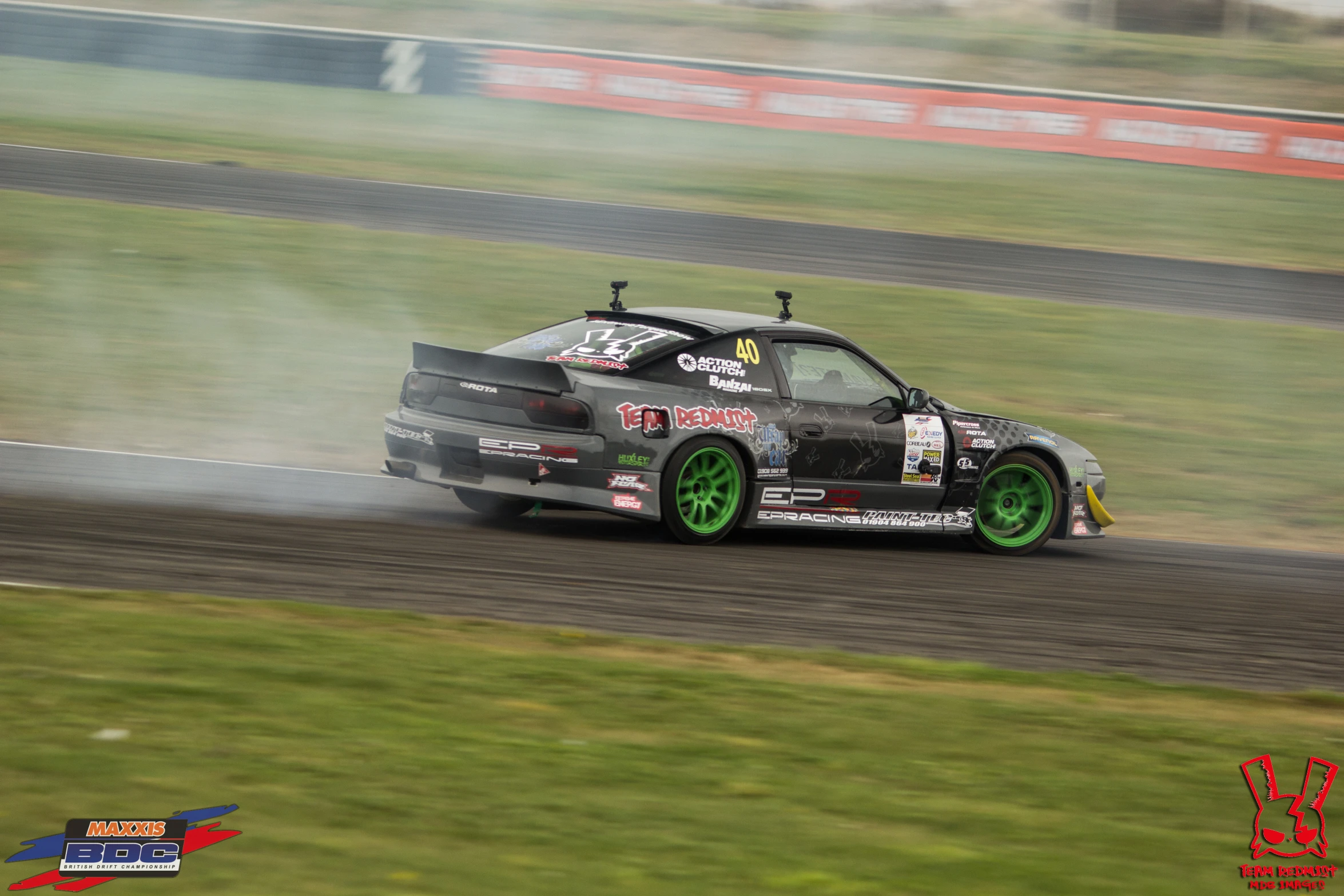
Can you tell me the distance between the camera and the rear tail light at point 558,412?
27.1 ft

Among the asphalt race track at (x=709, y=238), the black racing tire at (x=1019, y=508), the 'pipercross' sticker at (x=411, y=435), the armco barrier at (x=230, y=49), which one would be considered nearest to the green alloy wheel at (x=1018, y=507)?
the black racing tire at (x=1019, y=508)

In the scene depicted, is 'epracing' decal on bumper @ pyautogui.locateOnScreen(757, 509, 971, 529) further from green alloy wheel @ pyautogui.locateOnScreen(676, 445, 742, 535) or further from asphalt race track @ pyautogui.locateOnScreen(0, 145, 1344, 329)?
asphalt race track @ pyautogui.locateOnScreen(0, 145, 1344, 329)

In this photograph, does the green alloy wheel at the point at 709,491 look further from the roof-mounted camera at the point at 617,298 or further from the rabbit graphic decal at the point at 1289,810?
the rabbit graphic decal at the point at 1289,810

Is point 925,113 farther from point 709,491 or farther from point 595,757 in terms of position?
point 595,757

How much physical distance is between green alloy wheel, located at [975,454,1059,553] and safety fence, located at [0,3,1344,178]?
17733 millimetres

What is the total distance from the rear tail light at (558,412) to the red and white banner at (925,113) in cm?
1961

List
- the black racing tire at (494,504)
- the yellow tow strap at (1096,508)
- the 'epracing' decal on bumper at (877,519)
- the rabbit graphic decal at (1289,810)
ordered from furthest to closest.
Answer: the yellow tow strap at (1096,508), the black racing tire at (494,504), the 'epracing' decal on bumper at (877,519), the rabbit graphic decal at (1289,810)

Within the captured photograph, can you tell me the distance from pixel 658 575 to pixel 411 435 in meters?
1.85

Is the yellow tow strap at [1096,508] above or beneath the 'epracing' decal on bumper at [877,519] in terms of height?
above

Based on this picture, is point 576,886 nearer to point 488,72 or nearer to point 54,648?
point 54,648

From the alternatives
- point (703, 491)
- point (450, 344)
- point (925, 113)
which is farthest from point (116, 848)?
point (925, 113)

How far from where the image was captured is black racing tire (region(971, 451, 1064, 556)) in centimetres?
980

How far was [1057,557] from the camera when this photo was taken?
9883 millimetres

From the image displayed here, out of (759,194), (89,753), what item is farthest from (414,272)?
(89,753)
